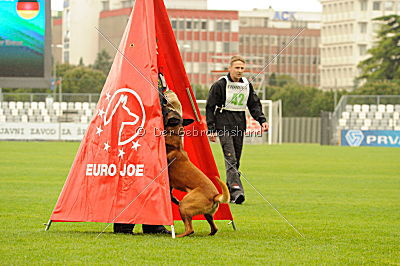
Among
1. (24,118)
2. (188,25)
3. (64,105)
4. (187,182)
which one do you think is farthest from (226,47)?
(187,182)

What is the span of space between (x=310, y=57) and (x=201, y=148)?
140 metres

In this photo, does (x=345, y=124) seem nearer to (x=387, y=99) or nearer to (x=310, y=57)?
(x=387, y=99)

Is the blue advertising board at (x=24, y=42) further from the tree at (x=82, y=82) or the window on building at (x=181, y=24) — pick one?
the window on building at (x=181, y=24)

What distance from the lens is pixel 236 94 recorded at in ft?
40.1

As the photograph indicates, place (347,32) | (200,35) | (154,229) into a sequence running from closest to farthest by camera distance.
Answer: (154,229)
(347,32)
(200,35)

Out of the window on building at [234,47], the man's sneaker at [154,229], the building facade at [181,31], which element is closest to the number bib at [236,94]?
the man's sneaker at [154,229]

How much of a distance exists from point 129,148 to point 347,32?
4521 inches

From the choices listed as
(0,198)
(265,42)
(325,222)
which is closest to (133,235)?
(325,222)

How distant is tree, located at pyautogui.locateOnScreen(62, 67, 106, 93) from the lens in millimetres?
63772

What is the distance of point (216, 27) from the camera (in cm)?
12581

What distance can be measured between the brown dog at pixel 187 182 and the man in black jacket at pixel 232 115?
245cm

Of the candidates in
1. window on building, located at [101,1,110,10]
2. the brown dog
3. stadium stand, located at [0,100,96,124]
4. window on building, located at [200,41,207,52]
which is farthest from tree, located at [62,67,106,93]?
the brown dog

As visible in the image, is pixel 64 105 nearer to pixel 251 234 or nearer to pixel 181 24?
pixel 251 234

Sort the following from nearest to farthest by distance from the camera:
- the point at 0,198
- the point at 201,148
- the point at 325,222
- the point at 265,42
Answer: the point at 201,148 → the point at 325,222 → the point at 0,198 → the point at 265,42
